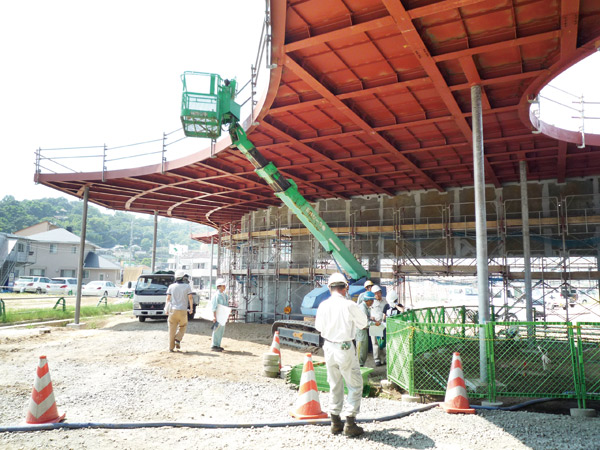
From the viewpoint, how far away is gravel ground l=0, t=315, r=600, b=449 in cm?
490

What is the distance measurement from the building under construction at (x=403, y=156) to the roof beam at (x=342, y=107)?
47 mm

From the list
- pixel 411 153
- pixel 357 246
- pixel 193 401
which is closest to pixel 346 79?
pixel 411 153

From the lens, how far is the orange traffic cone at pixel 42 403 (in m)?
5.35

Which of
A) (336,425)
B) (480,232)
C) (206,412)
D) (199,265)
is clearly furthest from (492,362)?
(199,265)

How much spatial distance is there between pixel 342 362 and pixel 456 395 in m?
2.21

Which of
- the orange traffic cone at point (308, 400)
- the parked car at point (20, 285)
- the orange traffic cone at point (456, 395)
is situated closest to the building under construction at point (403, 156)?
the orange traffic cone at point (456, 395)

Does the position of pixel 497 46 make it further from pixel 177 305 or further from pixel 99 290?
pixel 99 290

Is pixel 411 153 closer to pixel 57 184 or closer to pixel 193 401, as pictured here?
pixel 193 401

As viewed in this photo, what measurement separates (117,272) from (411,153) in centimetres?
5414

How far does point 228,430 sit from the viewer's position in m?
5.27

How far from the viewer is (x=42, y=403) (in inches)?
213

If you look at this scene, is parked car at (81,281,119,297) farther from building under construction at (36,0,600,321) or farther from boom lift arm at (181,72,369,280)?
boom lift arm at (181,72,369,280)

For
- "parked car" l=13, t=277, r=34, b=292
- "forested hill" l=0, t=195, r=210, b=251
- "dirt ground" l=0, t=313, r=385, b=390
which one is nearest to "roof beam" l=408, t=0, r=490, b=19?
"dirt ground" l=0, t=313, r=385, b=390

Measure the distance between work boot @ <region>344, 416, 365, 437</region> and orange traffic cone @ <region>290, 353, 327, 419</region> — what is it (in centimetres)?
68
